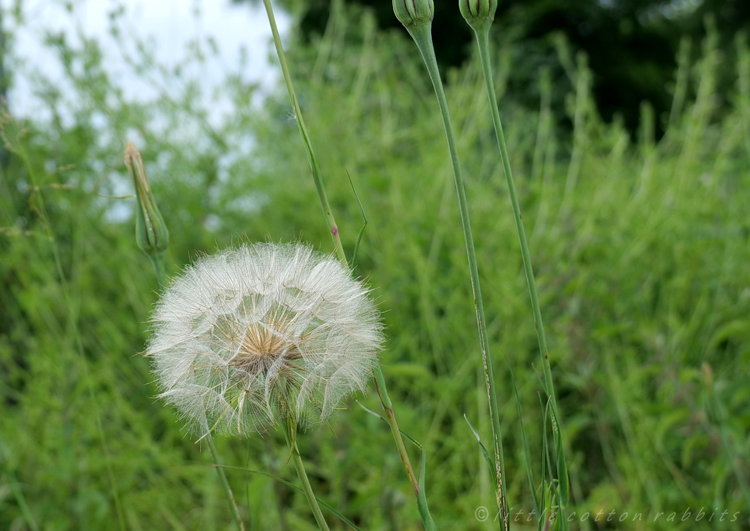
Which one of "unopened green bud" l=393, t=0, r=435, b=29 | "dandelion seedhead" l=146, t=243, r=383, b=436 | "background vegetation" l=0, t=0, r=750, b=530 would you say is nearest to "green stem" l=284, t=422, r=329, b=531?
"dandelion seedhead" l=146, t=243, r=383, b=436

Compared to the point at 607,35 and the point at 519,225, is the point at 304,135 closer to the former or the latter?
the point at 519,225

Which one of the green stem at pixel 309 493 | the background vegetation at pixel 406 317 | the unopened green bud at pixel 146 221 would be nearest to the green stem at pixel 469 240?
the green stem at pixel 309 493

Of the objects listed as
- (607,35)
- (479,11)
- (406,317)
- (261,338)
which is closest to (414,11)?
(479,11)

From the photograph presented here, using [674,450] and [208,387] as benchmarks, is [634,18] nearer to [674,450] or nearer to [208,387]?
[674,450]

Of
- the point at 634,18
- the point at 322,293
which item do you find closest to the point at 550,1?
the point at 634,18

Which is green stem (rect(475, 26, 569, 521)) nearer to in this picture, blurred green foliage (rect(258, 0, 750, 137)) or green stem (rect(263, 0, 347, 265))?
green stem (rect(263, 0, 347, 265))
